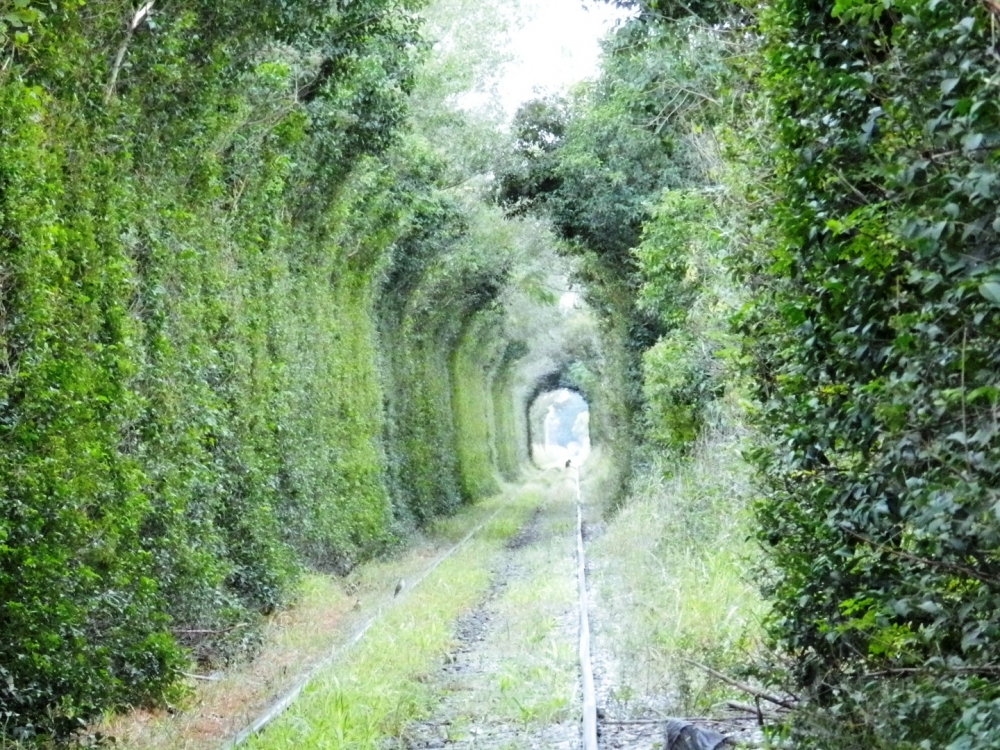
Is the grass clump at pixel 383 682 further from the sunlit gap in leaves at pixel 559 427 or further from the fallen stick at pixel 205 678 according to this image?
the sunlit gap in leaves at pixel 559 427

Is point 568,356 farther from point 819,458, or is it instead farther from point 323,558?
point 819,458

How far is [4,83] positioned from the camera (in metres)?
8.33

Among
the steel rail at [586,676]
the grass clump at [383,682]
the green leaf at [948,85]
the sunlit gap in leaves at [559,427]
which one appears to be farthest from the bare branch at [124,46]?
the sunlit gap in leaves at [559,427]

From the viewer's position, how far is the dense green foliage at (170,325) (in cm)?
858

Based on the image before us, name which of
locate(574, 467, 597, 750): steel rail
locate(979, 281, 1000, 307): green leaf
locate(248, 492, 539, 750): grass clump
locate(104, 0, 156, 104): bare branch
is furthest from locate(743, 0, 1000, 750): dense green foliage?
locate(104, 0, 156, 104): bare branch

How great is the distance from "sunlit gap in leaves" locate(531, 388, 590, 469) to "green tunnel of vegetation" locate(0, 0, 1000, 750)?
8091 cm

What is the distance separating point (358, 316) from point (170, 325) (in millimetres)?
14594

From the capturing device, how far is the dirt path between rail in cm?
915

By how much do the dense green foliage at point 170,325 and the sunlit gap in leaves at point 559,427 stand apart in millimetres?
82665

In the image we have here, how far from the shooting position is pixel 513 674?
11359 millimetres

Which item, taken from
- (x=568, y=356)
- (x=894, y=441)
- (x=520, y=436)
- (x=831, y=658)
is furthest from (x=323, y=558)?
(x=520, y=436)

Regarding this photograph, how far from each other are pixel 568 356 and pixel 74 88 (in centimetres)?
5989

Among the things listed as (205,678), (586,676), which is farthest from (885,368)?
(205,678)

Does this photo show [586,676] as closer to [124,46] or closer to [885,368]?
[885,368]
